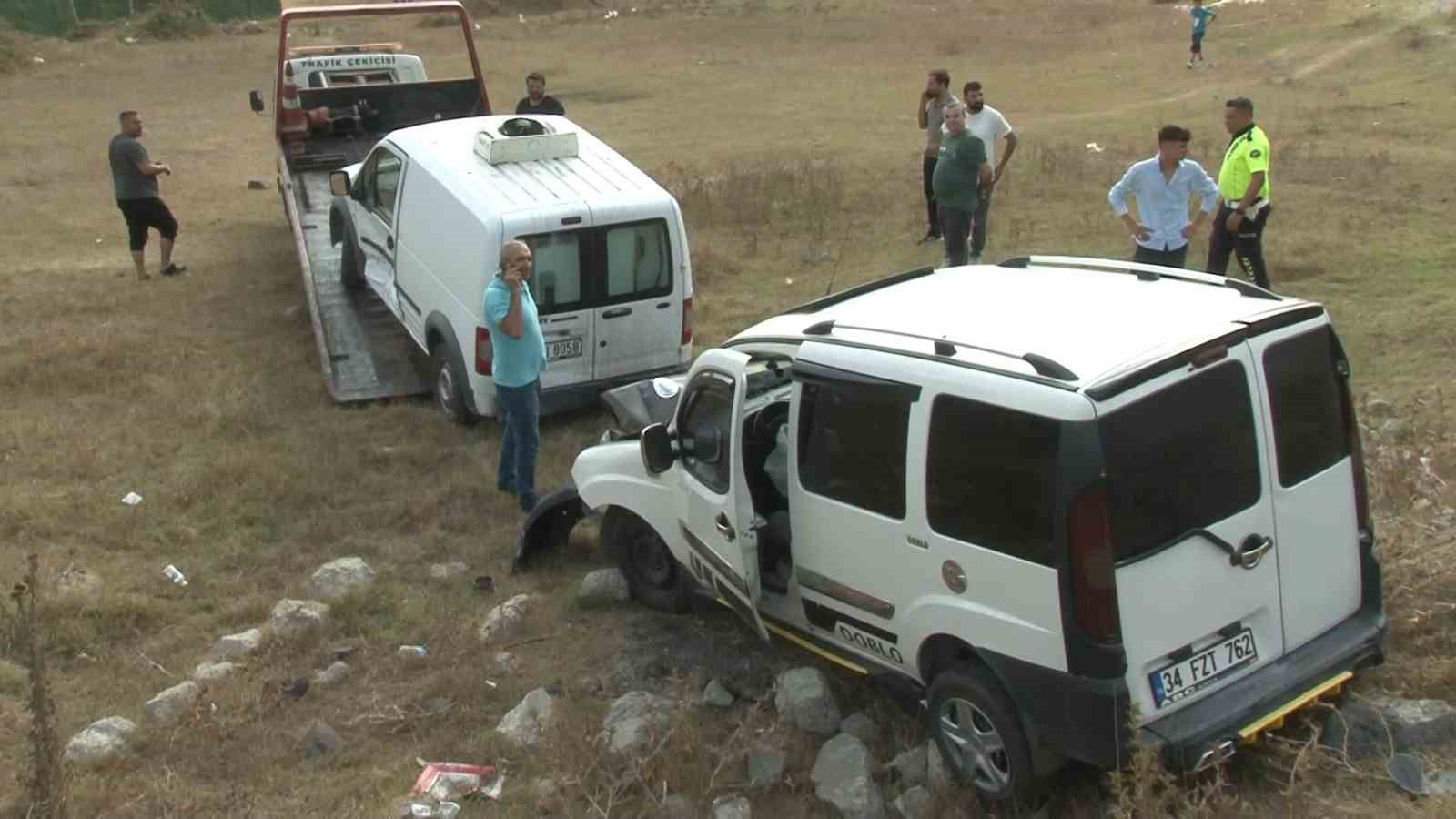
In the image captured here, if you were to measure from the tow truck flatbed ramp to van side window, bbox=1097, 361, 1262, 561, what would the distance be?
7.02 meters

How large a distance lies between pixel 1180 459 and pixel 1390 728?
4.22ft

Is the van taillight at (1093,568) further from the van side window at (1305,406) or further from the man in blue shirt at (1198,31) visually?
the man in blue shirt at (1198,31)

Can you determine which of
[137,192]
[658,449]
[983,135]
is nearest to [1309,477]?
[658,449]

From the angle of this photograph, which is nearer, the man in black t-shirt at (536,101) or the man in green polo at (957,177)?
the man in green polo at (957,177)

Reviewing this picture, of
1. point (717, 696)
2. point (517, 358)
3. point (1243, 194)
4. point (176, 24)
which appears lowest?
point (717, 696)

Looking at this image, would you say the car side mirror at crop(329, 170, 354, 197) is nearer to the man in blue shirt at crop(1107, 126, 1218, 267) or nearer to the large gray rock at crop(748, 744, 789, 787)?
the man in blue shirt at crop(1107, 126, 1218, 267)

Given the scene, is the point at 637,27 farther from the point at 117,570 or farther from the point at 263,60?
the point at 117,570

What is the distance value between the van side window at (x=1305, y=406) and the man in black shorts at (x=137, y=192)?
11.6 meters

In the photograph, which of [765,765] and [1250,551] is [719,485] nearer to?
[765,765]

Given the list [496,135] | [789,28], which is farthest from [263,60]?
[496,135]

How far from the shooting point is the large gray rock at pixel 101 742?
5.29 metres

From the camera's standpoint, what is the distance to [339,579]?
690 cm

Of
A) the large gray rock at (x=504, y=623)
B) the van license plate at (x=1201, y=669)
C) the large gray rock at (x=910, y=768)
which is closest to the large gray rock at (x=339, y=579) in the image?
the large gray rock at (x=504, y=623)

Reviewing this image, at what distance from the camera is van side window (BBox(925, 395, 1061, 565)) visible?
13.5 ft
